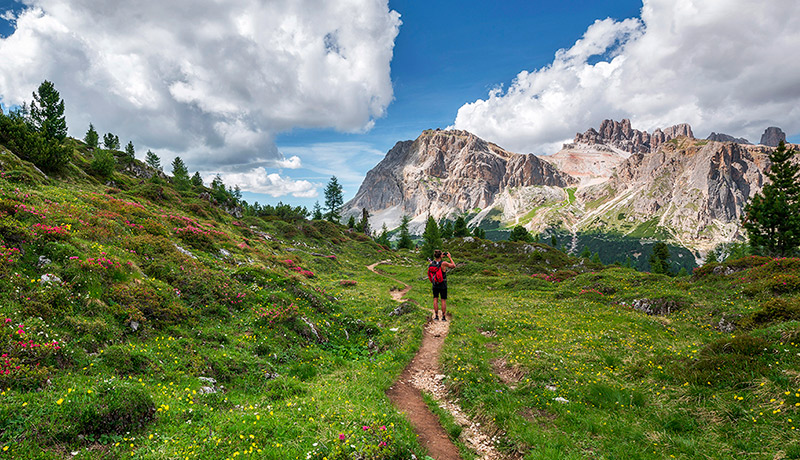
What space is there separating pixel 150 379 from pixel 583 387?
47.2ft

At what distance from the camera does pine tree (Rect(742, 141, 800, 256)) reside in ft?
161

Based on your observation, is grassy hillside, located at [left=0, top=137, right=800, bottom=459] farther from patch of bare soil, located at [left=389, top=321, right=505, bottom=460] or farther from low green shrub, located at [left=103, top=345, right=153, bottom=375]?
patch of bare soil, located at [left=389, top=321, right=505, bottom=460]

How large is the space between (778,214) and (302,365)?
74.8 metres

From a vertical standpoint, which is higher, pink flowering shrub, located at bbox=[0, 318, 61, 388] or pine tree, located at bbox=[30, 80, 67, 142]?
pine tree, located at bbox=[30, 80, 67, 142]

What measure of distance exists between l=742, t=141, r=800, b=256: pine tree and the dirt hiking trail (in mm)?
67718

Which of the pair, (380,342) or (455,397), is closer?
(455,397)

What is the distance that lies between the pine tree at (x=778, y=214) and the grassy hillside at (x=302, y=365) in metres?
43.3

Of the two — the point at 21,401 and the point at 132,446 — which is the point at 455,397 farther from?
the point at 21,401

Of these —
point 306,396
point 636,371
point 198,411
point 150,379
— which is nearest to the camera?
point 198,411

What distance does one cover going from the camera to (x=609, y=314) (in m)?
22.0

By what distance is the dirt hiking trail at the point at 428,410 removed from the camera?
8.77 metres

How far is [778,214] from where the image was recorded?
49.3 meters

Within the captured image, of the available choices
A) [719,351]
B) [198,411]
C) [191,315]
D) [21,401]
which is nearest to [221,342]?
[191,315]

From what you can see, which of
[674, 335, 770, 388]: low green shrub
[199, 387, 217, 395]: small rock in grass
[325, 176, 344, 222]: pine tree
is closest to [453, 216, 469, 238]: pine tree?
[325, 176, 344, 222]: pine tree
